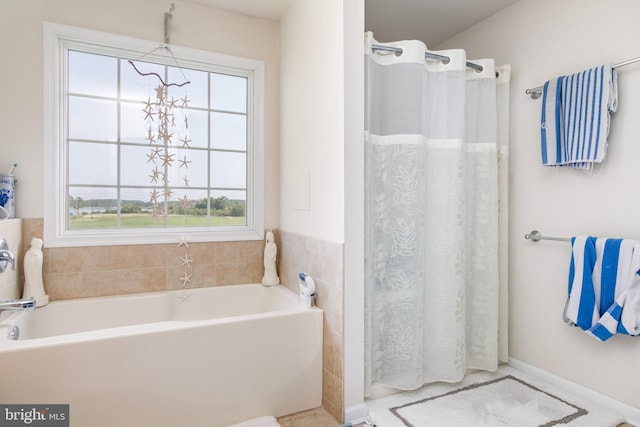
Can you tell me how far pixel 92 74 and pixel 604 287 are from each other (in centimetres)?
326

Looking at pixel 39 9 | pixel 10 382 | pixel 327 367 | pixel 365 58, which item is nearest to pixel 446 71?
pixel 365 58

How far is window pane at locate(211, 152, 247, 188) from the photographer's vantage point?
8.67ft

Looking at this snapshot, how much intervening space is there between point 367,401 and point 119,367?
128 cm

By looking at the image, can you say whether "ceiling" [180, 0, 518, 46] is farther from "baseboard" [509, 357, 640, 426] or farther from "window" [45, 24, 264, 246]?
"baseboard" [509, 357, 640, 426]

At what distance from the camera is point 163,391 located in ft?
5.37

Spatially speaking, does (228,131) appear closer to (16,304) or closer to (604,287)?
(16,304)

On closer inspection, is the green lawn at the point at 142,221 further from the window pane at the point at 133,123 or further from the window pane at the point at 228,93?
the window pane at the point at 228,93

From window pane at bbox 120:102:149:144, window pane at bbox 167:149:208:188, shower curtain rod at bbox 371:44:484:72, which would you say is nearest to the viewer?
shower curtain rod at bbox 371:44:484:72

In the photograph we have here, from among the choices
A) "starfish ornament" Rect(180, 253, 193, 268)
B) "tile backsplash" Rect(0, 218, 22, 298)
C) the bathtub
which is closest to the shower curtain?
the bathtub

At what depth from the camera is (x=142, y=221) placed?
2.44m

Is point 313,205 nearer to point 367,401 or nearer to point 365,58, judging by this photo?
point 365,58

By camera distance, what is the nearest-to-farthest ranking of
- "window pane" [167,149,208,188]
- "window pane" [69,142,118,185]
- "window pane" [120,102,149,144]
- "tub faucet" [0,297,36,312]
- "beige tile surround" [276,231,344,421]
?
"tub faucet" [0,297,36,312], "beige tile surround" [276,231,344,421], "window pane" [69,142,118,185], "window pane" [120,102,149,144], "window pane" [167,149,208,188]

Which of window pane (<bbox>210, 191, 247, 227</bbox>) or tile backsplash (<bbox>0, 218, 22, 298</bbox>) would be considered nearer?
tile backsplash (<bbox>0, 218, 22, 298</bbox>)

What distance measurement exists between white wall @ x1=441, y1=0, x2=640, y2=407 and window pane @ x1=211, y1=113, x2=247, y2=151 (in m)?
1.90
